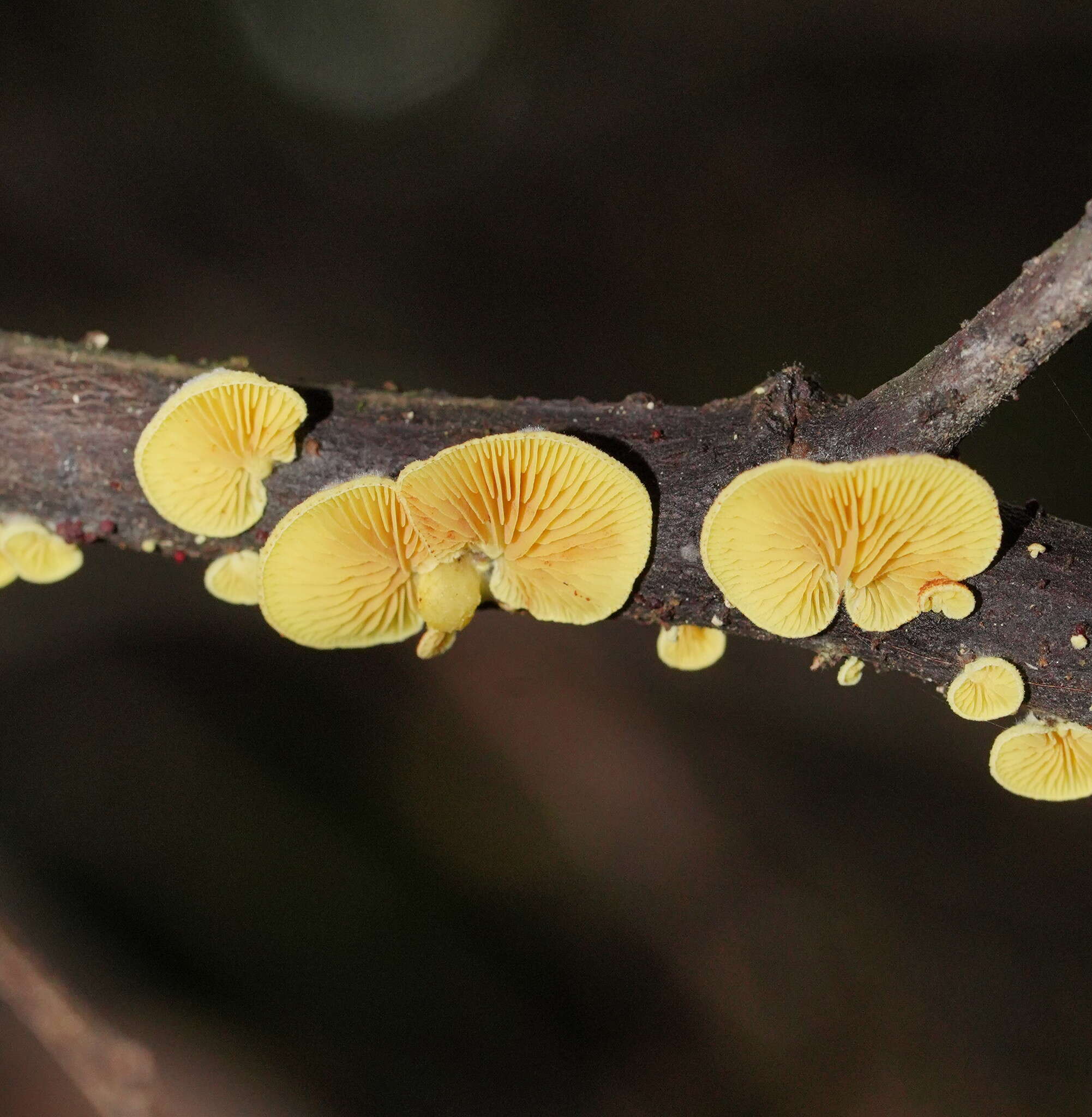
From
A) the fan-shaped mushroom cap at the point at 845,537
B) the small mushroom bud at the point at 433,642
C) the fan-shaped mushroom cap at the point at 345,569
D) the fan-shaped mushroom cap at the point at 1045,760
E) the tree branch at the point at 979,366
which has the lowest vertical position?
the fan-shaped mushroom cap at the point at 345,569

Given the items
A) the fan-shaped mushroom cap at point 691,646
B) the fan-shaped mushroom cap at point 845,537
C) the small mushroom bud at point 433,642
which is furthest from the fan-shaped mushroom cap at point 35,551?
the fan-shaped mushroom cap at point 845,537

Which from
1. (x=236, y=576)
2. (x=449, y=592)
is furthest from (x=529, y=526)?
(x=236, y=576)

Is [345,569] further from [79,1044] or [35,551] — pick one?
[79,1044]

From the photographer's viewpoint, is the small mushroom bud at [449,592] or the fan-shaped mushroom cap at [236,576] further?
the fan-shaped mushroom cap at [236,576]

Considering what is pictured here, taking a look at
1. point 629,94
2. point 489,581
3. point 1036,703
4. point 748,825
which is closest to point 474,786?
point 748,825

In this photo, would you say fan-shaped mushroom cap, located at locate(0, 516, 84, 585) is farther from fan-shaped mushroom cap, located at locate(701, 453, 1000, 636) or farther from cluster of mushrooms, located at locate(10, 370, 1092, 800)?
fan-shaped mushroom cap, located at locate(701, 453, 1000, 636)

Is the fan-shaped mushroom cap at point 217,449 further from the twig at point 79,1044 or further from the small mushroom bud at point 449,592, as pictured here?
the twig at point 79,1044

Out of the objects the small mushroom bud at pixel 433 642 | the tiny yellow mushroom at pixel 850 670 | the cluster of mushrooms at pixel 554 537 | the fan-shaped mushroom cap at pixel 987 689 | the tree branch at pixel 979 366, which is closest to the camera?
the tree branch at pixel 979 366
